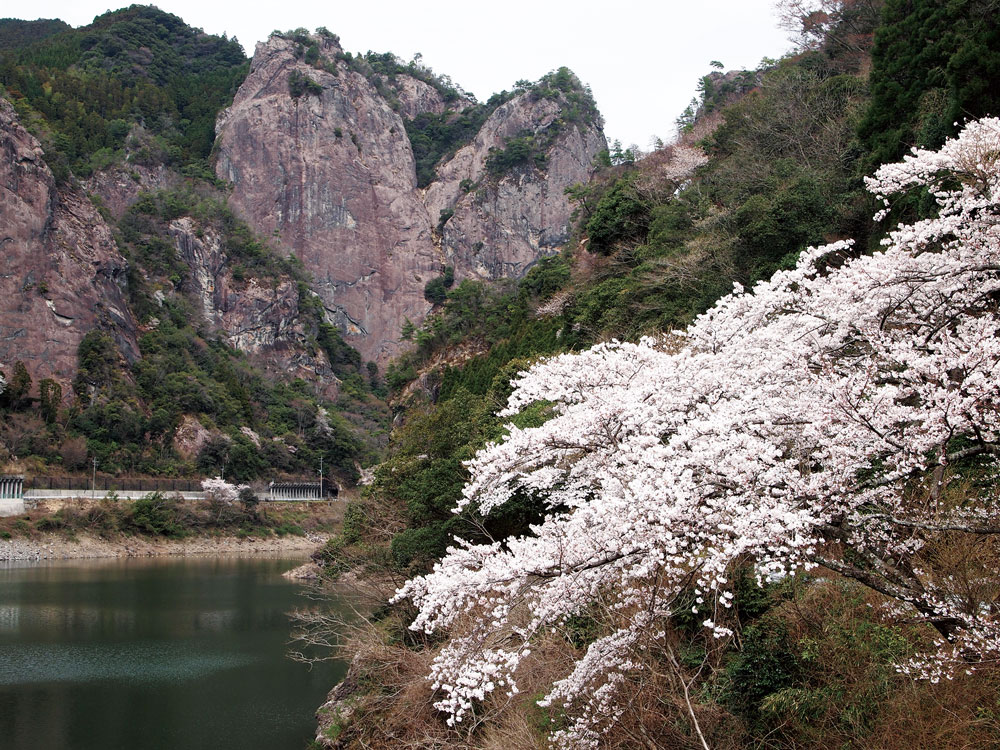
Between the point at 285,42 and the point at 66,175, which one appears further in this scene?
the point at 285,42

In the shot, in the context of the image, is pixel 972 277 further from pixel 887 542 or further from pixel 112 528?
pixel 112 528

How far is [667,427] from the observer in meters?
8.29

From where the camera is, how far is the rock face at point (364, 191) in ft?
310

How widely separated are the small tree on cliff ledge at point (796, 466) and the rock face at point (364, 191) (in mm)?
89384

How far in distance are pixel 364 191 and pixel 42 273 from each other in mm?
47902

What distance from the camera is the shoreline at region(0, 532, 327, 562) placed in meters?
40.2

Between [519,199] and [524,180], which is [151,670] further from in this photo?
[524,180]

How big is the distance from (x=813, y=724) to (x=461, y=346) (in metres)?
30.4

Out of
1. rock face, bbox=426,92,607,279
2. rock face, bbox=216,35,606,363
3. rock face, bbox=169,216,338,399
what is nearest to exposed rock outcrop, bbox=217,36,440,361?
rock face, bbox=216,35,606,363

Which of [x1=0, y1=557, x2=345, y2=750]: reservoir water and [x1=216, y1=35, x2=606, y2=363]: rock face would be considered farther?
[x1=216, y1=35, x2=606, y2=363]: rock face

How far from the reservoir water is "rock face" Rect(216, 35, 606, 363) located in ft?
227

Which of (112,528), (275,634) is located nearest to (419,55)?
(112,528)

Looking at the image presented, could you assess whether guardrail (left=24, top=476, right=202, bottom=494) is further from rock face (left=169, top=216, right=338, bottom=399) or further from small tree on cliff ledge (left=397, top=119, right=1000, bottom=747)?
small tree on cliff ledge (left=397, top=119, right=1000, bottom=747)

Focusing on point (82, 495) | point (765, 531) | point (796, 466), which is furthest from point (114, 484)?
point (765, 531)
